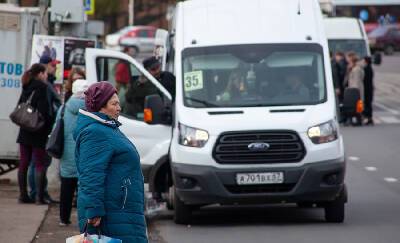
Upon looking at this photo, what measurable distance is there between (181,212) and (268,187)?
1.06 meters

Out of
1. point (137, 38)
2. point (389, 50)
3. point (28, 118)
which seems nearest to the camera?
point (28, 118)

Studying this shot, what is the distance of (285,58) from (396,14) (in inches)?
2286

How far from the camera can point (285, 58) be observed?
1393 cm

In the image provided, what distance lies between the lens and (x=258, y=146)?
13.0 metres

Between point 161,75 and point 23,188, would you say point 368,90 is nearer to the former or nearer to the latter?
point 161,75

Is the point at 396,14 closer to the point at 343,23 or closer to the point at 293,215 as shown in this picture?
the point at 343,23

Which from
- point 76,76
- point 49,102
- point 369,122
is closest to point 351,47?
point 369,122

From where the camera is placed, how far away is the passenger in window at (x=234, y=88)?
13.6 m

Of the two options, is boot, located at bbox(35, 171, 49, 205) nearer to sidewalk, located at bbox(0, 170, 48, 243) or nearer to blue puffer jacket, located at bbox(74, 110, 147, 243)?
sidewalk, located at bbox(0, 170, 48, 243)

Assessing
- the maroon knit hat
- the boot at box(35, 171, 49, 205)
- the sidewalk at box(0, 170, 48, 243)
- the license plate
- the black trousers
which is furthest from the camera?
the boot at box(35, 171, 49, 205)

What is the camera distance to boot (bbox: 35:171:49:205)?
14477mm

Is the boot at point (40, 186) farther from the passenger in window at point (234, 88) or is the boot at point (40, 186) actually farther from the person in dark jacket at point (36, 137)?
the passenger in window at point (234, 88)

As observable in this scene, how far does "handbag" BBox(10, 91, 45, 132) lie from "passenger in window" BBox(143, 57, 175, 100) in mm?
1467

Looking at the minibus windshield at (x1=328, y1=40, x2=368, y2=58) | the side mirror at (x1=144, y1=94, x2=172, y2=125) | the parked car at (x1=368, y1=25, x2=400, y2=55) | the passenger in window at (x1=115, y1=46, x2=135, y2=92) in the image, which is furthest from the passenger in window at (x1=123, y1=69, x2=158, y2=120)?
the parked car at (x1=368, y1=25, x2=400, y2=55)
